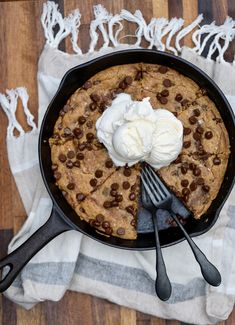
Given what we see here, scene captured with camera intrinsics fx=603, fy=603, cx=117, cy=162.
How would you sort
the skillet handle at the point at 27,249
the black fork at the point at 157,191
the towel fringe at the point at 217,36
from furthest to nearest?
the towel fringe at the point at 217,36 → the black fork at the point at 157,191 → the skillet handle at the point at 27,249

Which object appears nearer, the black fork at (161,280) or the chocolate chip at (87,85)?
the black fork at (161,280)

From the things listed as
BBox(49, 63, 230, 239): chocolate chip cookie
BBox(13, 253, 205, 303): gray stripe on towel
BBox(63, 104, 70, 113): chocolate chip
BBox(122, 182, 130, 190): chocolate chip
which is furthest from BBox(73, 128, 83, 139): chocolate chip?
BBox(13, 253, 205, 303): gray stripe on towel

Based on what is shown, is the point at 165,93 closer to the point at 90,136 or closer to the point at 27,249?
the point at 90,136

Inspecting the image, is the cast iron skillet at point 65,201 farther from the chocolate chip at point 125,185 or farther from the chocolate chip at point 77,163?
the chocolate chip at point 125,185

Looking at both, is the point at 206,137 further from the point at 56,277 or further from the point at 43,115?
the point at 56,277

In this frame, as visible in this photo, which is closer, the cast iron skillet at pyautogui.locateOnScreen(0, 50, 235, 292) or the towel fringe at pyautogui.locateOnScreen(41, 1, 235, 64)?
the cast iron skillet at pyautogui.locateOnScreen(0, 50, 235, 292)

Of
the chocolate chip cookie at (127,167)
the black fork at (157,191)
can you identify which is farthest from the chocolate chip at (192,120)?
the black fork at (157,191)

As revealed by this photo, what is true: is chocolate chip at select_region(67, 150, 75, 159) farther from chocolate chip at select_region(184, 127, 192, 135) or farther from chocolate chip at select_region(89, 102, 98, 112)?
chocolate chip at select_region(184, 127, 192, 135)
